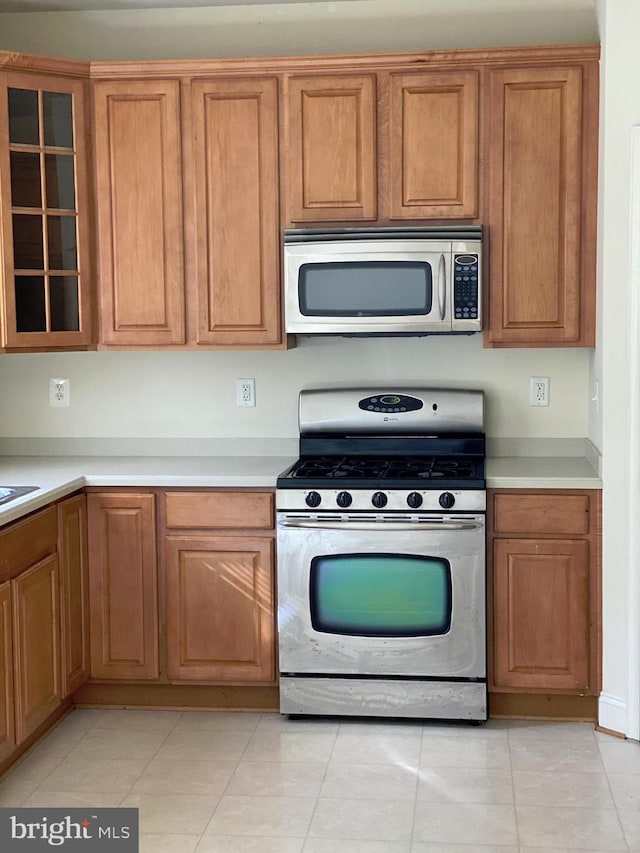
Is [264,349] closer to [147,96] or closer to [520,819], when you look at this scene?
[147,96]

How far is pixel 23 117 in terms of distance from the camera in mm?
3967

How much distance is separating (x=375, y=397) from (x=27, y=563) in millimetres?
1478

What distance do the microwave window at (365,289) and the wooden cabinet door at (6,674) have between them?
1.44 metres

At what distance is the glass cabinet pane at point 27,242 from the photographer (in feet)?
13.1

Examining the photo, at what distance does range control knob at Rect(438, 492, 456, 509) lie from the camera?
378cm

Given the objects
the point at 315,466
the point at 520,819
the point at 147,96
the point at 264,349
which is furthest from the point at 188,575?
the point at 147,96

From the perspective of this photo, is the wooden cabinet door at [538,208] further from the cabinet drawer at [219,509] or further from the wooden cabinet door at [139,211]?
the wooden cabinet door at [139,211]

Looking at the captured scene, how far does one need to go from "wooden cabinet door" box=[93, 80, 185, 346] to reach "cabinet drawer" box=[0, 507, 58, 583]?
0.81 m

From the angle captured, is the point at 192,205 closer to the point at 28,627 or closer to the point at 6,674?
the point at 28,627

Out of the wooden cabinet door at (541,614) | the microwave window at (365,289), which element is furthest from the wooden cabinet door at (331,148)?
the wooden cabinet door at (541,614)

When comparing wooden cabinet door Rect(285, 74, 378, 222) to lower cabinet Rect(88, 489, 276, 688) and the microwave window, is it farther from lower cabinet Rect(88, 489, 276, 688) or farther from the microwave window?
lower cabinet Rect(88, 489, 276, 688)

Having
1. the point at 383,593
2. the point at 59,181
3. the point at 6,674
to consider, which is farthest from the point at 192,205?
the point at 6,674

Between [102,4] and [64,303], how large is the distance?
1200 millimetres

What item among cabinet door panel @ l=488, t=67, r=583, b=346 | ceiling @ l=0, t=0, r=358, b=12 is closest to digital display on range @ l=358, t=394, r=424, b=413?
cabinet door panel @ l=488, t=67, r=583, b=346
